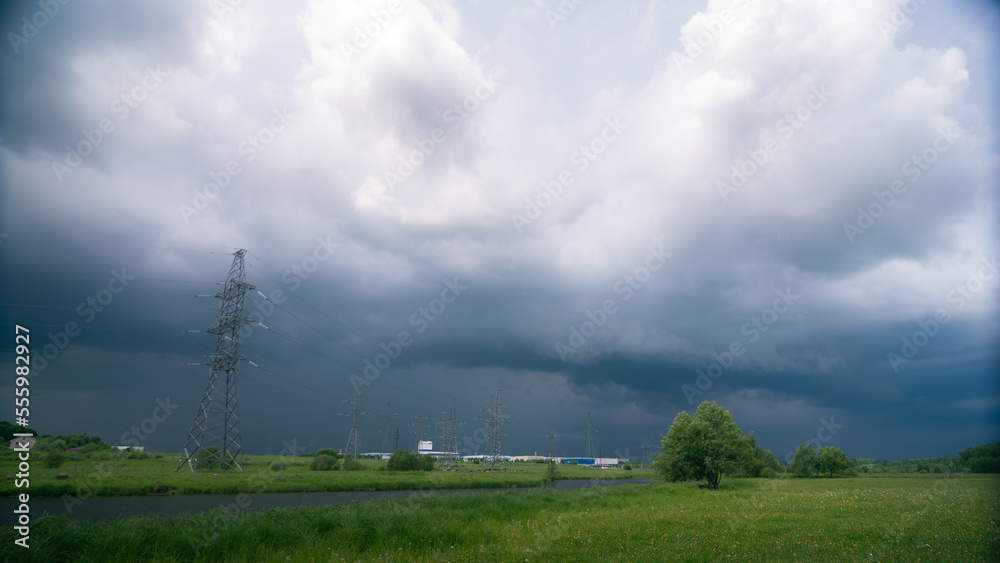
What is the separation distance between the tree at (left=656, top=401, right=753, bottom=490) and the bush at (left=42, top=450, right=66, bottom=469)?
8866cm

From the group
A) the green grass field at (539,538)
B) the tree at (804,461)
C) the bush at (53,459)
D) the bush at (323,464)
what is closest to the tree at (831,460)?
the tree at (804,461)

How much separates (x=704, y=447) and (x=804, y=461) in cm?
7316

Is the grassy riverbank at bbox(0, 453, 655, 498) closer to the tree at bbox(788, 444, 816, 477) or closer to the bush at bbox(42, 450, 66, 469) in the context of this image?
the bush at bbox(42, 450, 66, 469)

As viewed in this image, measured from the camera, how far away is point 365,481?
70750 millimetres

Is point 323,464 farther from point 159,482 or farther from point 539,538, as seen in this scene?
point 539,538

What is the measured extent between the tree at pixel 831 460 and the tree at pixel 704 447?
198 ft

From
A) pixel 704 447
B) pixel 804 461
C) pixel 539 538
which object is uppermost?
pixel 539 538

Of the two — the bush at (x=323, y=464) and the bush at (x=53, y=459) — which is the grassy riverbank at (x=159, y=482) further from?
the bush at (x=323, y=464)

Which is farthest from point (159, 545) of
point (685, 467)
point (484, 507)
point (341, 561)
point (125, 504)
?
point (685, 467)

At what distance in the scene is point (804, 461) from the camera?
115875 millimetres

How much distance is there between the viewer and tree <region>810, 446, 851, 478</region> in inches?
4294

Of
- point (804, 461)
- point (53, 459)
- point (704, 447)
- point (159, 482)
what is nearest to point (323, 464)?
point (53, 459)

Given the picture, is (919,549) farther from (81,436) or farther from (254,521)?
(81,436)

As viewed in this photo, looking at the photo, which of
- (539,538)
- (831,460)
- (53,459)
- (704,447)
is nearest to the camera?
(539,538)
